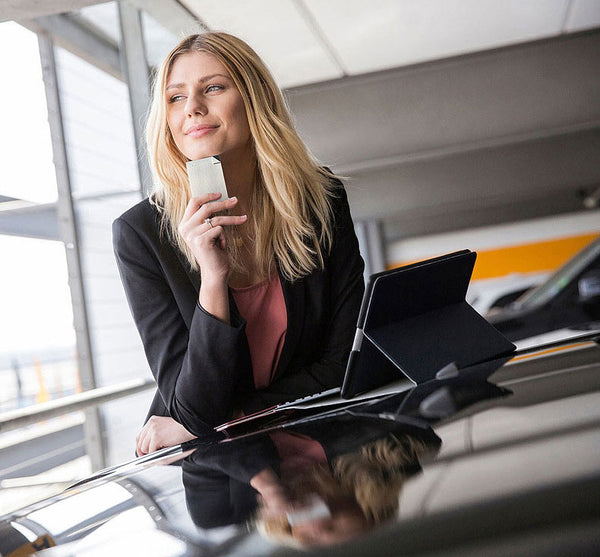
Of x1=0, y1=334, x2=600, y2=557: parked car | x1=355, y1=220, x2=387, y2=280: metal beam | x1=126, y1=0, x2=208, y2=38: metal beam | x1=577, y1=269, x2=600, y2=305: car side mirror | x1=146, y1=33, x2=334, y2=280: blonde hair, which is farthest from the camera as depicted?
x1=355, y1=220, x2=387, y2=280: metal beam

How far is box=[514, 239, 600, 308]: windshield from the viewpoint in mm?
5035

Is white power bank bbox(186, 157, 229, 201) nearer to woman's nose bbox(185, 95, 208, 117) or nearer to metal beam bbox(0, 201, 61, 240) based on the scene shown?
woman's nose bbox(185, 95, 208, 117)

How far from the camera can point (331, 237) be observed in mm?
1426

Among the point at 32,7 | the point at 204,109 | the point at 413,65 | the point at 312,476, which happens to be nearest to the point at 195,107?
the point at 204,109

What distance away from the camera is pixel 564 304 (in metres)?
5.07

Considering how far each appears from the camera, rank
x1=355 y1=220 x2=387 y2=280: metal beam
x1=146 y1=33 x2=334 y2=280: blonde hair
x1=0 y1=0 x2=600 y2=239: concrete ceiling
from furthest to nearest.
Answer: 1. x1=355 y1=220 x2=387 y2=280: metal beam
2. x1=0 y1=0 x2=600 y2=239: concrete ceiling
3. x1=146 y1=33 x2=334 y2=280: blonde hair

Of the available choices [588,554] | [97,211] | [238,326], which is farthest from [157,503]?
[97,211]

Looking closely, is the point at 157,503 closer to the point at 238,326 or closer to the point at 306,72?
the point at 238,326

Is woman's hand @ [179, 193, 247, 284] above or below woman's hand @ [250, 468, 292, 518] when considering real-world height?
above

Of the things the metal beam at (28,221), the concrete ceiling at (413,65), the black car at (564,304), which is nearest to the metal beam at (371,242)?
the concrete ceiling at (413,65)

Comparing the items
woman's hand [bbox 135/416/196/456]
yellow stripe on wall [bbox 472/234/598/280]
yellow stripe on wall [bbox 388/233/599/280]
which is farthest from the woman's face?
yellow stripe on wall [bbox 472/234/598/280]

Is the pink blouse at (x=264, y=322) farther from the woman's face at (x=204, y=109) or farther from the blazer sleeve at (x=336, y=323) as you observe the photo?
the woman's face at (x=204, y=109)

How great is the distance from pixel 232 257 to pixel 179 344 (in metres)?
0.21

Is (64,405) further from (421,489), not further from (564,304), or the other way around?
(564,304)
